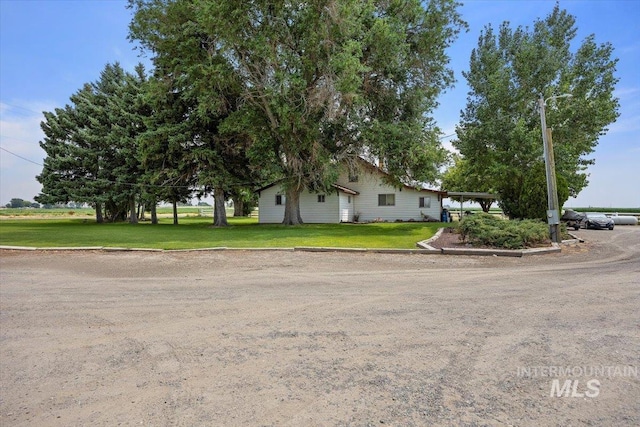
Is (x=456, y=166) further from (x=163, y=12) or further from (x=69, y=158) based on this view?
(x=69, y=158)

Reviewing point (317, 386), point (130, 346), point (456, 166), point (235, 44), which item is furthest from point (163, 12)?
point (456, 166)

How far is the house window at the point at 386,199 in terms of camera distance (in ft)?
106

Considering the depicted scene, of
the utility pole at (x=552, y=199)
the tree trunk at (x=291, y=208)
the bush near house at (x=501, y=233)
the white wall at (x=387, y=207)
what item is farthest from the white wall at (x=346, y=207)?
the utility pole at (x=552, y=199)

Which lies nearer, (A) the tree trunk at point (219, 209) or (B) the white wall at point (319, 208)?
(A) the tree trunk at point (219, 209)

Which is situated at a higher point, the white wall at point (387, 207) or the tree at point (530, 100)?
the tree at point (530, 100)

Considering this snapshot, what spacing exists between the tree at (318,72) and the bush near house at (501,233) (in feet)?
29.0

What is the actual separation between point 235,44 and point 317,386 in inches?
812

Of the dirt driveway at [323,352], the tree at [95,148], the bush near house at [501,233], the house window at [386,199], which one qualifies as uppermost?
the tree at [95,148]

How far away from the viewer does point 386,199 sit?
3256 centimetres

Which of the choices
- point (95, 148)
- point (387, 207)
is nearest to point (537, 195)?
point (387, 207)

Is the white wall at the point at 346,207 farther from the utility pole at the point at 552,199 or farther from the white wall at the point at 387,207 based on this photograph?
the utility pole at the point at 552,199

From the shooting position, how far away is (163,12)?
2317 cm

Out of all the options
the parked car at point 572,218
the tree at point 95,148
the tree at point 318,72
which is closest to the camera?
the tree at point 318,72

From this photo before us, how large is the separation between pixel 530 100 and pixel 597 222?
963 centimetres
